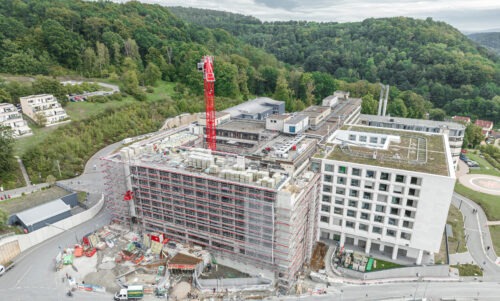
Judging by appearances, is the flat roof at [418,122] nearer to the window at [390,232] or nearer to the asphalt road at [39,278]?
the window at [390,232]

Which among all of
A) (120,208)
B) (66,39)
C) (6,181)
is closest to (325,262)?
(120,208)

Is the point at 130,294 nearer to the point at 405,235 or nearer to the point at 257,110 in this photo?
the point at 405,235

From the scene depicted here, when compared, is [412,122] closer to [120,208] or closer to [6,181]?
[120,208]

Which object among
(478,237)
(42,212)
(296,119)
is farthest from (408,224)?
(42,212)

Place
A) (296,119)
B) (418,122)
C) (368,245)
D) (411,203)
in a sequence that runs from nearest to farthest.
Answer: (411,203) < (368,245) < (296,119) < (418,122)

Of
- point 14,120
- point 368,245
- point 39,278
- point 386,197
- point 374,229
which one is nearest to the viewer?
point 39,278

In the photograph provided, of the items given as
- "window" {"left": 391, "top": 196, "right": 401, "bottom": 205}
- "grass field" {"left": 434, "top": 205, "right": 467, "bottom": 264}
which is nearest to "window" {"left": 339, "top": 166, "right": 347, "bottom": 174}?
"window" {"left": 391, "top": 196, "right": 401, "bottom": 205}

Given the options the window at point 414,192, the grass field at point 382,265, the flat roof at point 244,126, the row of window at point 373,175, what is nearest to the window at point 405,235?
the grass field at point 382,265
